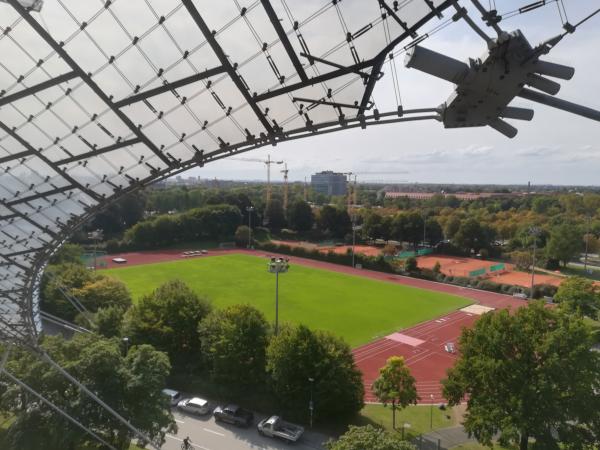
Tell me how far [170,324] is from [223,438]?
307 inches

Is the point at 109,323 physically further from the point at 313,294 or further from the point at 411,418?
the point at 313,294

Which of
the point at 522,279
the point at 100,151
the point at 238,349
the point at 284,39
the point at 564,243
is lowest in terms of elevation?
the point at 522,279

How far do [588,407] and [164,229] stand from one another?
233ft

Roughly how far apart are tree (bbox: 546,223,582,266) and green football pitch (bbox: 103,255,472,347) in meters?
23.5

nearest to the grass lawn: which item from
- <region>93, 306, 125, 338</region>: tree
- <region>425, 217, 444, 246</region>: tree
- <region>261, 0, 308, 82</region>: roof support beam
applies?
<region>93, 306, 125, 338</region>: tree

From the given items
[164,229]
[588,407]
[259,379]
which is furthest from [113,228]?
[588,407]

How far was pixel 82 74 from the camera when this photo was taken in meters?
9.77

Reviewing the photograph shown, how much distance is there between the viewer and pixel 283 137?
1010cm

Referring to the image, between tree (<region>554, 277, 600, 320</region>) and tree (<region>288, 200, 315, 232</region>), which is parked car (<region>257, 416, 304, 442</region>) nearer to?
tree (<region>554, 277, 600, 320</region>)

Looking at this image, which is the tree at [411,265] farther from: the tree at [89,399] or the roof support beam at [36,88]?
the roof support beam at [36,88]

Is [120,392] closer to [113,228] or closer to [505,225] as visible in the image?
[113,228]

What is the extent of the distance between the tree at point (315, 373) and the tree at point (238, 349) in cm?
136

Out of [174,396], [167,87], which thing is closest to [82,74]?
[167,87]

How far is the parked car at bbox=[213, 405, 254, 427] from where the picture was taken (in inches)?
928
